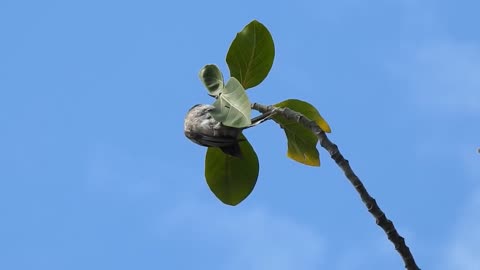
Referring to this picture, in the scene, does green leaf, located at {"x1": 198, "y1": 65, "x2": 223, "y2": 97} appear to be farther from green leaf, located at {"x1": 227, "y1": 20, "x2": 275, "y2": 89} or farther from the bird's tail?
the bird's tail

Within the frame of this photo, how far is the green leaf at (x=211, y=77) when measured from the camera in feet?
13.4

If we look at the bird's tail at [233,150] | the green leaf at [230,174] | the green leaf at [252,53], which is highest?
the green leaf at [252,53]

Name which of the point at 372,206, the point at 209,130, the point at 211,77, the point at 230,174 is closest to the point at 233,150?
the point at 209,130

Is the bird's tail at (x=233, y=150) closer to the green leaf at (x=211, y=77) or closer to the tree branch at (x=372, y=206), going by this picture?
the green leaf at (x=211, y=77)

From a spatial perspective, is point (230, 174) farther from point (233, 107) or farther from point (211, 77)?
point (233, 107)

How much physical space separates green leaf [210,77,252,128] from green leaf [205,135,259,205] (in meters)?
0.47

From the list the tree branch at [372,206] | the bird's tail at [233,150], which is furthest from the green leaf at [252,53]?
the tree branch at [372,206]

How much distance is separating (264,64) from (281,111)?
448 mm

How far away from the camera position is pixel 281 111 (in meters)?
3.90

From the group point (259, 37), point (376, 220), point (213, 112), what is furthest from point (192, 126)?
point (376, 220)

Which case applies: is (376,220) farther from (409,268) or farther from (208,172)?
(208,172)

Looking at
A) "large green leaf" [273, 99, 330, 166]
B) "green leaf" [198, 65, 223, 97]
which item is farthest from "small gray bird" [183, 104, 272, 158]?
"large green leaf" [273, 99, 330, 166]

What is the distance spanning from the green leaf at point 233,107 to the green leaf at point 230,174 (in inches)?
18.7

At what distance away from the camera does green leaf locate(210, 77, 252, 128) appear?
3.63 meters
